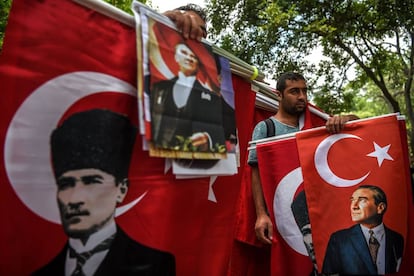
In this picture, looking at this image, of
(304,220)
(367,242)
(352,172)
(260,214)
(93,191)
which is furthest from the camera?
(260,214)

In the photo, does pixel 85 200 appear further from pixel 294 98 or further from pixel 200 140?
pixel 294 98

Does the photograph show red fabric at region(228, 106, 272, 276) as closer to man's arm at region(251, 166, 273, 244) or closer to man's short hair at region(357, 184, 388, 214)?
man's arm at region(251, 166, 273, 244)

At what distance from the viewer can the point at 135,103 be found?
1.51m

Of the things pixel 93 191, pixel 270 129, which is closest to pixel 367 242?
pixel 270 129

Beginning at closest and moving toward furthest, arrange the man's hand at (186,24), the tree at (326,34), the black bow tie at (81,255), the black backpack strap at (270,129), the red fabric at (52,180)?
1. the red fabric at (52,180)
2. the black bow tie at (81,255)
3. the man's hand at (186,24)
4. the black backpack strap at (270,129)
5. the tree at (326,34)

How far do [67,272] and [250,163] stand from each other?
1.39 m

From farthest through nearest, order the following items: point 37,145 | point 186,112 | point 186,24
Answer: point 186,24 < point 186,112 < point 37,145

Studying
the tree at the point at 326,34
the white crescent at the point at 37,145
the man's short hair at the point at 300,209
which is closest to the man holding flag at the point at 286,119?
the man's short hair at the point at 300,209

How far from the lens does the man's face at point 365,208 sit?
1996 millimetres

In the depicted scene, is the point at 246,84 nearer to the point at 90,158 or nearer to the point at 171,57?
the point at 171,57

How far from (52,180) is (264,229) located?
51.6 inches

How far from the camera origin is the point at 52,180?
1.29m

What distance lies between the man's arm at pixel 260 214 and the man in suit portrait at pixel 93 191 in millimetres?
884

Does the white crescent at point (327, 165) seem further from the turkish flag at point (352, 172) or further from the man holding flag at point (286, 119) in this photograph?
the man holding flag at point (286, 119)
